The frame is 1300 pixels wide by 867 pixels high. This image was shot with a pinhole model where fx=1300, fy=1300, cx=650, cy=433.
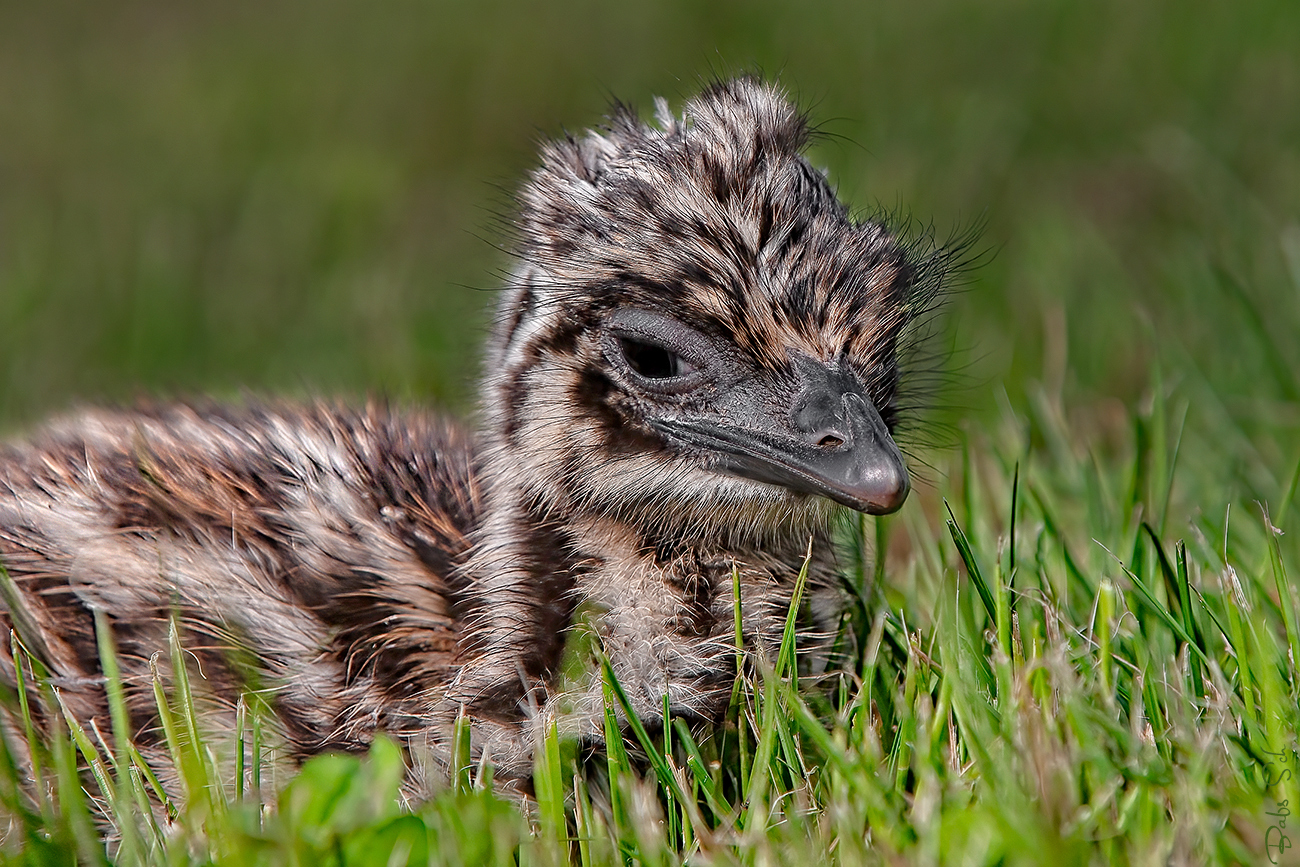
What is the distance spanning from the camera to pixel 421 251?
24.0ft

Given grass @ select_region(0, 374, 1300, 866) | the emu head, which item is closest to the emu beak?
the emu head

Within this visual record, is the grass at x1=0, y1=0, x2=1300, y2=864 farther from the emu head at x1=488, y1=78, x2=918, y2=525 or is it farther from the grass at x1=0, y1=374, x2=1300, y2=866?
the emu head at x1=488, y1=78, x2=918, y2=525

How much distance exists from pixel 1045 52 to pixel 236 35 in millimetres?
5806

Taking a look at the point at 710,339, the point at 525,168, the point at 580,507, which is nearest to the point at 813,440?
the point at 710,339

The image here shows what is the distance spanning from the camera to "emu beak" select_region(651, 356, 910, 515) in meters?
2.48

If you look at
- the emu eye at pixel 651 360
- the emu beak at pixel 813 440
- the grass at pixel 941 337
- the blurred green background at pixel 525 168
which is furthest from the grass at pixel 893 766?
the blurred green background at pixel 525 168

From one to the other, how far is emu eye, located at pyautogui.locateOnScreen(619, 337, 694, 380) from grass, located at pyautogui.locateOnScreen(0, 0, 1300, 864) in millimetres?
659

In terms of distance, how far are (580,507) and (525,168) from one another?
1.06 metres

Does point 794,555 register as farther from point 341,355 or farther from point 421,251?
point 421,251

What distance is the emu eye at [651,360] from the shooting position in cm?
273

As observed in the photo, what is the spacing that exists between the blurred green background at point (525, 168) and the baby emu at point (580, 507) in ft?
2.14

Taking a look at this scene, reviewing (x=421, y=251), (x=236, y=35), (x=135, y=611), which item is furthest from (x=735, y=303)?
(x=236, y=35)

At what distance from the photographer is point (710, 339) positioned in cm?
271

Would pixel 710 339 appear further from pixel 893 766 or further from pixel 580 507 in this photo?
pixel 893 766
